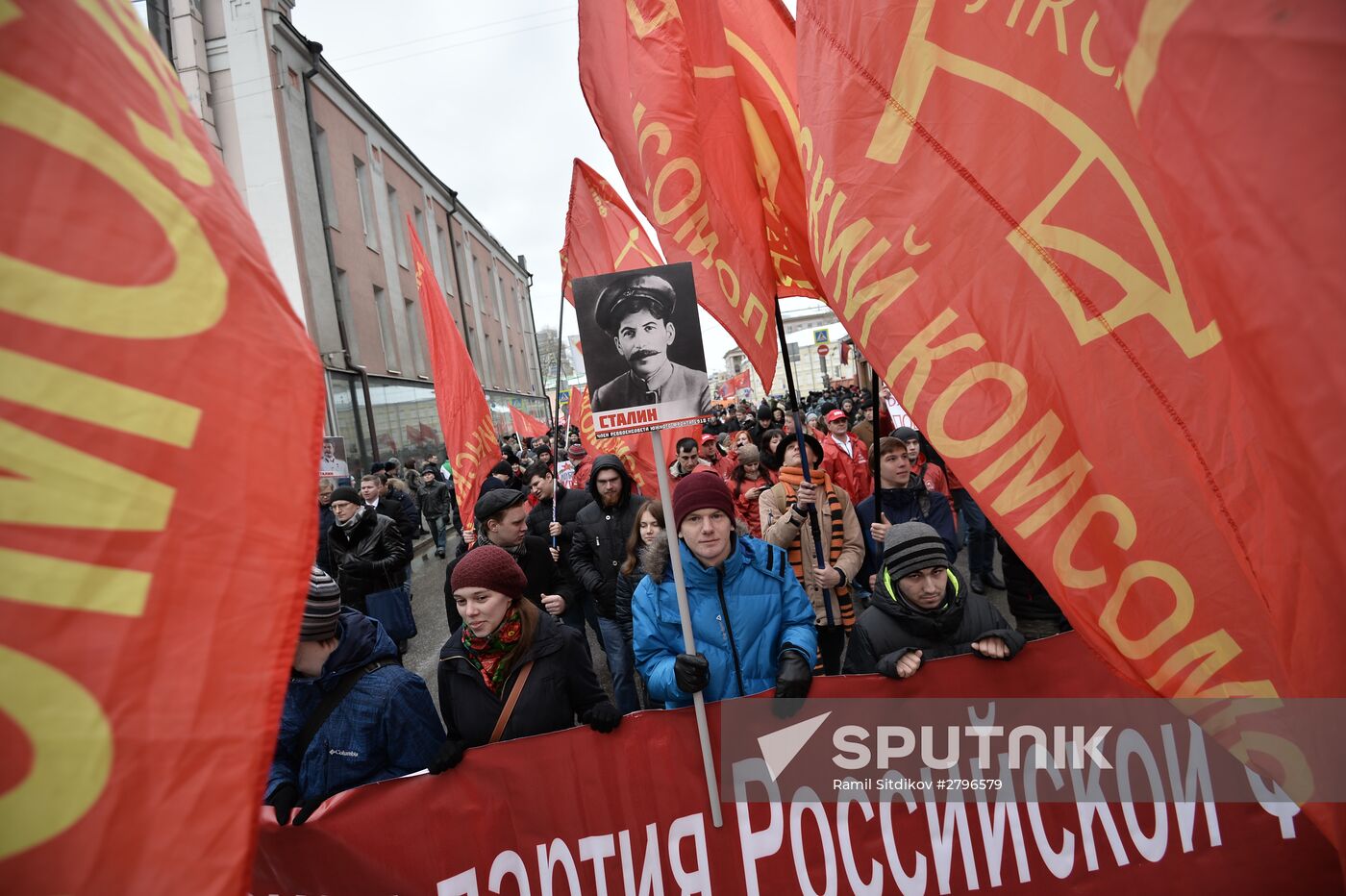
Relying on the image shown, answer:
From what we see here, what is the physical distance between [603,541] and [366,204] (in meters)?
18.9

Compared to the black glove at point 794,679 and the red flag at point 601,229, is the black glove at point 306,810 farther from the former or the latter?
the red flag at point 601,229

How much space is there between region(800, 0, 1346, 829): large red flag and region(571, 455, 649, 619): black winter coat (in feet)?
10.1

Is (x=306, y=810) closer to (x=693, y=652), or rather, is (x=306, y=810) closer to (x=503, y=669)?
(x=503, y=669)

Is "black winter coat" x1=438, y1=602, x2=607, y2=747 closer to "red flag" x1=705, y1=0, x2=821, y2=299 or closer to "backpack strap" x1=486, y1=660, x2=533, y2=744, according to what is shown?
"backpack strap" x1=486, y1=660, x2=533, y2=744

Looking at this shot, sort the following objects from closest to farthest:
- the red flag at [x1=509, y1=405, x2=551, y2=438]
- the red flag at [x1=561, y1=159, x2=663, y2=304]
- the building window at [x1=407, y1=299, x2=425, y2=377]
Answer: the red flag at [x1=561, y1=159, x2=663, y2=304]
the red flag at [x1=509, y1=405, x2=551, y2=438]
the building window at [x1=407, y1=299, x2=425, y2=377]

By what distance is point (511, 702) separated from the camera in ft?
8.36

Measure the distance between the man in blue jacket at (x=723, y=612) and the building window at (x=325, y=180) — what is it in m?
17.7

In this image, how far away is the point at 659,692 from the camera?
254 centimetres

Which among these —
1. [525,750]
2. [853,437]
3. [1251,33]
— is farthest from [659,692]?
[853,437]

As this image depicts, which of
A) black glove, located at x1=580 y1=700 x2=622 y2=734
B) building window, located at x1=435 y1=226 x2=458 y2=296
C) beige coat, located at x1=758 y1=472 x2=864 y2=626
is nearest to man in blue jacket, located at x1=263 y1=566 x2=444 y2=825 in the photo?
black glove, located at x1=580 y1=700 x2=622 y2=734

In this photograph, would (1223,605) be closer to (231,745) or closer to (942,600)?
(942,600)

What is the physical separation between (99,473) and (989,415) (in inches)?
67.1

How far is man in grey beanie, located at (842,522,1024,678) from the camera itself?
2.59 metres

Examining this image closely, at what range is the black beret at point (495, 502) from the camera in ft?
13.9
